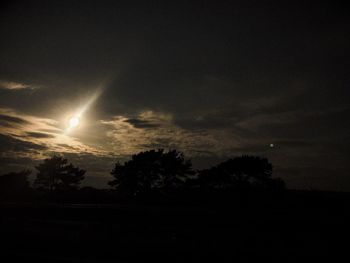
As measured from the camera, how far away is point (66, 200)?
170 feet

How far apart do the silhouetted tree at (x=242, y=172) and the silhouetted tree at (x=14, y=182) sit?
38.1m

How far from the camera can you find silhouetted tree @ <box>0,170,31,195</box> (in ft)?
197

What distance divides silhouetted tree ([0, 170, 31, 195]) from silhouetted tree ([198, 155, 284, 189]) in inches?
1499

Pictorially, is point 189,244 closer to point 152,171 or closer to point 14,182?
point 152,171

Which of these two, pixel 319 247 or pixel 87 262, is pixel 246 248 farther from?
pixel 87 262

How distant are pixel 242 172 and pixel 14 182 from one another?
50.0 m

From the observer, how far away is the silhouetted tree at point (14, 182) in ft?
197

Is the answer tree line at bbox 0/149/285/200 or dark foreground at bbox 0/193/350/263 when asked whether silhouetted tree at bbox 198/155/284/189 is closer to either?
tree line at bbox 0/149/285/200

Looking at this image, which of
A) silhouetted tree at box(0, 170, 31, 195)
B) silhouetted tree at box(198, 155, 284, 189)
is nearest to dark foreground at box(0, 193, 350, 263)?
silhouetted tree at box(198, 155, 284, 189)

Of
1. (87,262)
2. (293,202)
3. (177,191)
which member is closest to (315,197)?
(293,202)

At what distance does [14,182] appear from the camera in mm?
66500

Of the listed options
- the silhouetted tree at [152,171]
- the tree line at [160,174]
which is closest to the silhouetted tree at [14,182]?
the tree line at [160,174]

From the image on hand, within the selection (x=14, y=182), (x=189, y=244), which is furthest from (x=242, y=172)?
(x=14, y=182)

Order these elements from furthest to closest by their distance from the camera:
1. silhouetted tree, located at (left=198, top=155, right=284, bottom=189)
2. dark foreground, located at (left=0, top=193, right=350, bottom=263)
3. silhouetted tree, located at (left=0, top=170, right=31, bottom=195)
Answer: silhouetted tree, located at (left=0, top=170, right=31, bottom=195)
silhouetted tree, located at (left=198, top=155, right=284, bottom=189)
dark foreground, located at (left=0, top=193, right=350, bottom=263)
